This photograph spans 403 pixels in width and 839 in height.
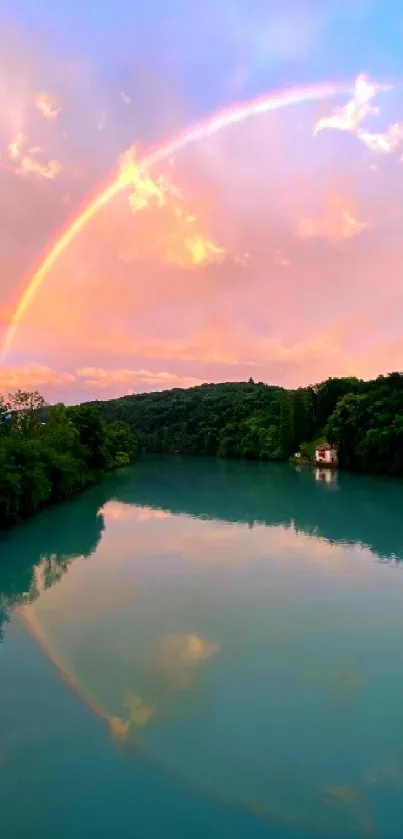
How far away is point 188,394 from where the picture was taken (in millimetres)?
93500

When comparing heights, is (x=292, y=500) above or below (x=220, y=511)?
above

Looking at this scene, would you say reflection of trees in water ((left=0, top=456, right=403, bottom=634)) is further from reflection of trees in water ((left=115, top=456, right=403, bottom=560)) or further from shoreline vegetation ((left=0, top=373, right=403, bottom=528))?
shoreline vegetation ((left=0, top=373, right=403, bottom=528))

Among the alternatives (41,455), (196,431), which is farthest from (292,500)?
(196,431)

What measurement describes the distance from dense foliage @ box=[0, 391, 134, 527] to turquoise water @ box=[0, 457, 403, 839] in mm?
2505

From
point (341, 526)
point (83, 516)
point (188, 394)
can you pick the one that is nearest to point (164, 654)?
point (341, 526)

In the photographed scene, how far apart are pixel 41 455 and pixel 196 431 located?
54.5m

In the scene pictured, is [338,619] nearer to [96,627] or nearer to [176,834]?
[96,627]

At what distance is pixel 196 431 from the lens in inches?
3073

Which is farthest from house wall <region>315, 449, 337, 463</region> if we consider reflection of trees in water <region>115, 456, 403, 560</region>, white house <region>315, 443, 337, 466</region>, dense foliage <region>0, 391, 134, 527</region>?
dense foliage <region>0, 391, 134, 527</region>

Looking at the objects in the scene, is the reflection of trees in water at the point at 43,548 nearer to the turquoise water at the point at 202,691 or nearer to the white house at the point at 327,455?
the turquoise water at the point at 202,691

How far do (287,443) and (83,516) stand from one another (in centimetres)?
3743

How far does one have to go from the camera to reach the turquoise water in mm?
5230

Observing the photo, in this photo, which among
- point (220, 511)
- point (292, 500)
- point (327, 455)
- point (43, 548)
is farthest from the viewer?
point (327, 455)

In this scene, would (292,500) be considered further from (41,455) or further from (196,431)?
(196,431)
